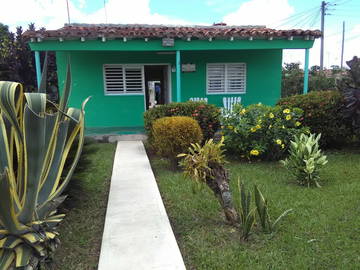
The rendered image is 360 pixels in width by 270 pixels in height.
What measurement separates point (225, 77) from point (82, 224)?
820cm

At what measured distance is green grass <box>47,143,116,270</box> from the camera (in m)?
2.85

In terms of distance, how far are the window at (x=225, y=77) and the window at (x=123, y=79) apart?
247 centimetres

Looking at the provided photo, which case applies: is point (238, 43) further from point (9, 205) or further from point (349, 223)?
point (9, 205)

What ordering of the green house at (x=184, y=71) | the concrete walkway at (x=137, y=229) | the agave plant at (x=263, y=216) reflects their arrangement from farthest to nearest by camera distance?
the green house at (x=184, y=71)
the agave plant at (x=263, y=216)
the concrete walkway at (x=137, y=229)

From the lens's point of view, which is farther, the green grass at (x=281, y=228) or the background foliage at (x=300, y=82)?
the background foliage at (x=300, y=82)

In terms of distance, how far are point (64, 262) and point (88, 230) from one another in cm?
65

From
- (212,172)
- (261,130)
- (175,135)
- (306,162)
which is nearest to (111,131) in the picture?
(175,135)

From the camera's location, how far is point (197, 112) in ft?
23.8

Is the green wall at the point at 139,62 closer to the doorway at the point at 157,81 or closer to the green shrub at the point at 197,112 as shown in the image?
the doorway at the point at 157,81

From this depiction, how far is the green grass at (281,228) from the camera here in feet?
8.99

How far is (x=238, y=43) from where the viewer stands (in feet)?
29.4

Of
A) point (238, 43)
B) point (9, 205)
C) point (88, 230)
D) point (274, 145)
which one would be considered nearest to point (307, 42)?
point (238, 43)

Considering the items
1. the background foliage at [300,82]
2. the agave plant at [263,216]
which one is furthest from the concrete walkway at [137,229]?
the background foliage at [300,82]

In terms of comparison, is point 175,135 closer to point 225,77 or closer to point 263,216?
point 263,216
